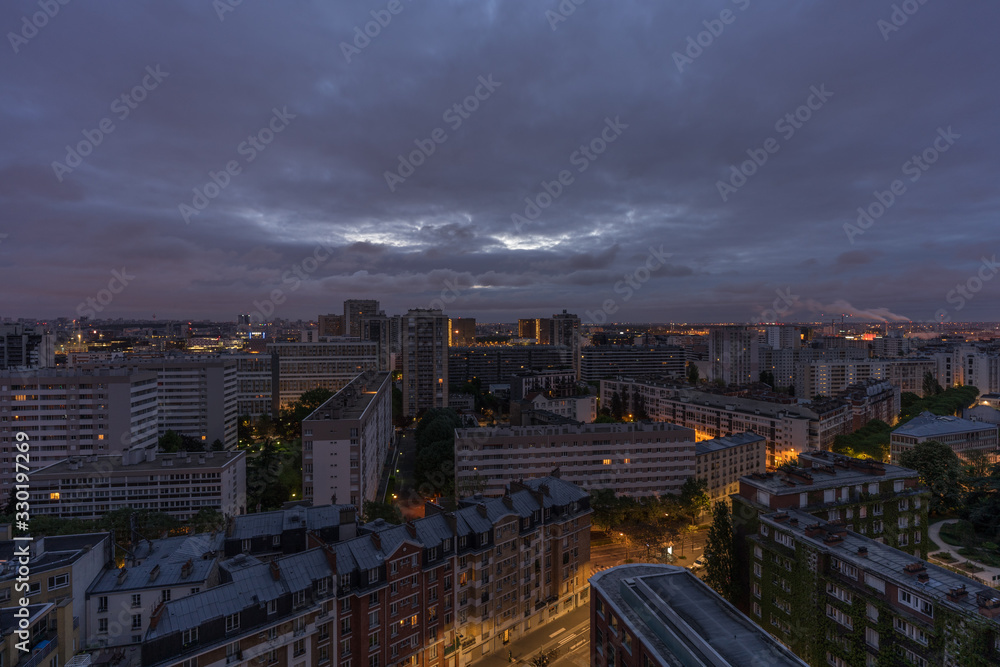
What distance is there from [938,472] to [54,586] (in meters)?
50.6

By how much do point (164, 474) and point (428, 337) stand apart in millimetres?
43158

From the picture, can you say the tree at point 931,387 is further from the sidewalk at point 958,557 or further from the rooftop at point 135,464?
the rooftop at point 135,464

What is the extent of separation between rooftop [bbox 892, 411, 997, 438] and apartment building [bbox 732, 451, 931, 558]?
88.5 ft

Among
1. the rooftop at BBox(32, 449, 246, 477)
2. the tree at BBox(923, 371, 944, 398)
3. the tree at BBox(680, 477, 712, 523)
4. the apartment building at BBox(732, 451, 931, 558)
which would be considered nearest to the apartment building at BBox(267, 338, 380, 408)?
the rooftop at BBox(32, 449, 246, 477)

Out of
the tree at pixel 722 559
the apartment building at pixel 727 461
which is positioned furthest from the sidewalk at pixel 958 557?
the tree at pixel 722 559

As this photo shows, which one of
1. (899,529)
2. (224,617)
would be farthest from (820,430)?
(224,617)

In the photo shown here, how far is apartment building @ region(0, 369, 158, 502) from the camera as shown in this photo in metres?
39.2

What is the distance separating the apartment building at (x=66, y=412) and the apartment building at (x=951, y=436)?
64092 millimetres

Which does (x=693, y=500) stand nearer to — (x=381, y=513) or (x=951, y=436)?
(x=381, y=513)

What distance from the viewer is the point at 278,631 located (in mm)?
14852

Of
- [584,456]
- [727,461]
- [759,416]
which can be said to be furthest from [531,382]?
[584,456]

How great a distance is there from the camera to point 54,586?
16453mm

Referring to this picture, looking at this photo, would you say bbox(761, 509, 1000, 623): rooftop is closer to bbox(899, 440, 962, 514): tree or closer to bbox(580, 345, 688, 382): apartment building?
bbox(899, 440, 962, 514): tree

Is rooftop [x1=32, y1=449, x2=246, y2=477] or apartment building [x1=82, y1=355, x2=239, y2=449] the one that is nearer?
rooftop [x1=32, y1=449, x2=246, y2=477]
